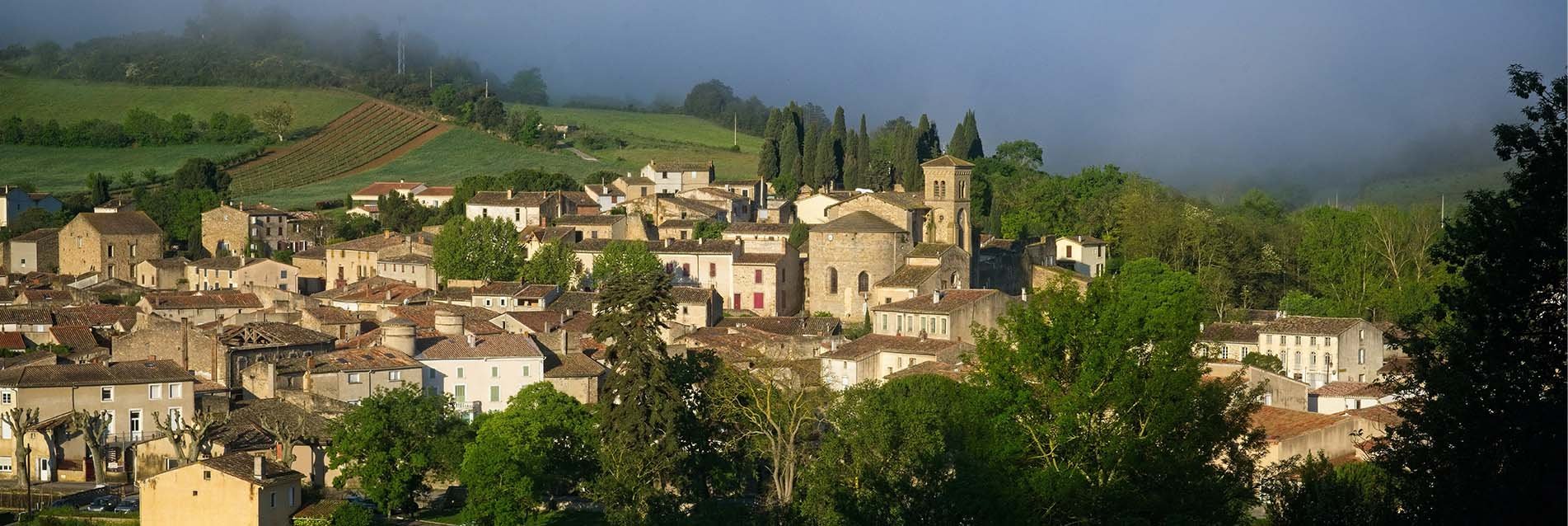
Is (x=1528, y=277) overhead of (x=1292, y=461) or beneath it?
overhead

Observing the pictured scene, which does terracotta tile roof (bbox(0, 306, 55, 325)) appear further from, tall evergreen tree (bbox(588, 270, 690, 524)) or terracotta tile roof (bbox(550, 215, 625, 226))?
tall evergreen tree (bbox(588, 270, 690, 524))

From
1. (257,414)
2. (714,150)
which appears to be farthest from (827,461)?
(714,150)

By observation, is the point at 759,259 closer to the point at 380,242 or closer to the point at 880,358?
the point at 880,358

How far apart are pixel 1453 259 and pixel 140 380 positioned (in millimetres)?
30135

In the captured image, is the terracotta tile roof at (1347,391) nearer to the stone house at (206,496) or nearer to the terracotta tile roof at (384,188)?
the stone house at (206,496)

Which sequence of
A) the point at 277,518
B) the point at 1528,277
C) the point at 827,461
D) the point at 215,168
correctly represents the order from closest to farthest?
1. the point at 1528,277
2. the point at 827,461
3. the point at 277,518
4. the point at 215,168

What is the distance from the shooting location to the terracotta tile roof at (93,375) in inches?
1519

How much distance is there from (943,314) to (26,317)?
2388cm

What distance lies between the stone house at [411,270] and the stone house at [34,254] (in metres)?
13.9

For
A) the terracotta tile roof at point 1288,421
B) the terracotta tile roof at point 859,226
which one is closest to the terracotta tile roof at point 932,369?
the terracotta tile roof at point 1288,421

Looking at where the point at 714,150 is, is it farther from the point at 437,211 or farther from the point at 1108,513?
the point at 1108,513

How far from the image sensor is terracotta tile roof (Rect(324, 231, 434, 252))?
200 feet

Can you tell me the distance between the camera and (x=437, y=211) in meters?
68.5

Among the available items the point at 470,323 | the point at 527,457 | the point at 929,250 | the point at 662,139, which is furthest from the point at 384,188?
the point at 527,457
